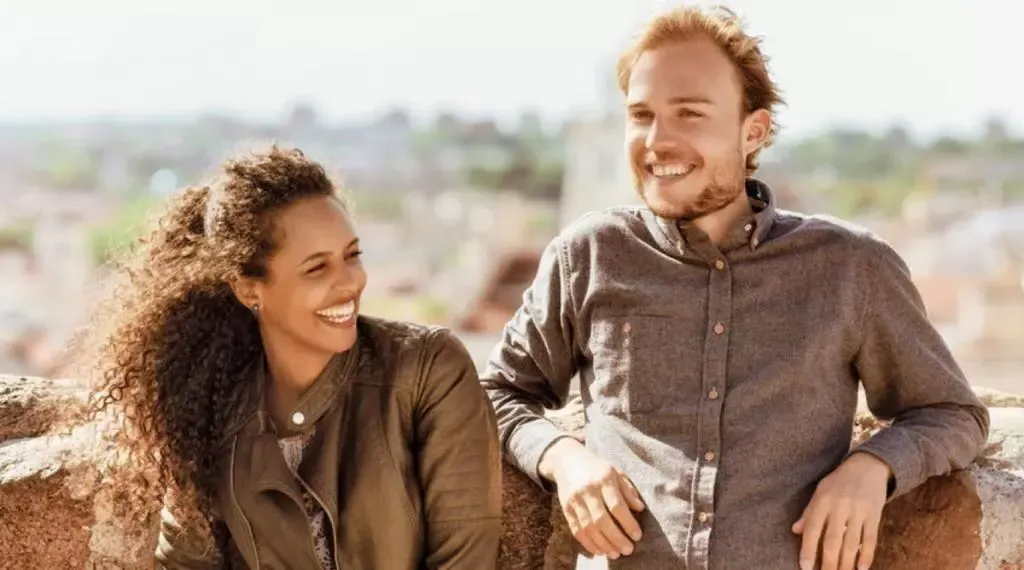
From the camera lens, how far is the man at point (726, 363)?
1.49m

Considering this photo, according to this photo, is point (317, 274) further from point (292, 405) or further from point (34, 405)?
point (34, 405)

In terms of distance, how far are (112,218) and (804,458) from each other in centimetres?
2821

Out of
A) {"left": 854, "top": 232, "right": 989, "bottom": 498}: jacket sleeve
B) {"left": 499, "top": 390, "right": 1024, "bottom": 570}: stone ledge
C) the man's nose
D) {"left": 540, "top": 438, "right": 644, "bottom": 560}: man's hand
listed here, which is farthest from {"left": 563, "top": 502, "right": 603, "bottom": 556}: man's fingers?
the man's nose

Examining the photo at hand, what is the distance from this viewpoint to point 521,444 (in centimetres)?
161

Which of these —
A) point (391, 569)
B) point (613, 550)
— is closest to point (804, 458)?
point (613, 550)

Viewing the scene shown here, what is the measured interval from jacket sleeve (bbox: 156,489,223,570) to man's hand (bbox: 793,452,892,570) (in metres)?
0.70

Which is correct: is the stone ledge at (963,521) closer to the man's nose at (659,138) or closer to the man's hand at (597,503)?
the man's hand at (597,503)

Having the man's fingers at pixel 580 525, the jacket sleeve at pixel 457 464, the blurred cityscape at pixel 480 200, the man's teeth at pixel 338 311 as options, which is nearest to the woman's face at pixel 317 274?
the man's teeth at pixel 338 311

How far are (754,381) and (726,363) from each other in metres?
0.04

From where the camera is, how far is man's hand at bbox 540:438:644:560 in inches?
59.6

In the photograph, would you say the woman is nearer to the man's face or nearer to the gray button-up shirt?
the gray button-up shirt

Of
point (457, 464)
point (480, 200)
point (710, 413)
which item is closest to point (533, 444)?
point (457, 464)

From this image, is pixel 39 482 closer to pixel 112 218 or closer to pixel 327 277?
pixel 327 277

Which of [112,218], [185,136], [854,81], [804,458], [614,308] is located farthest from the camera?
[854,81]
